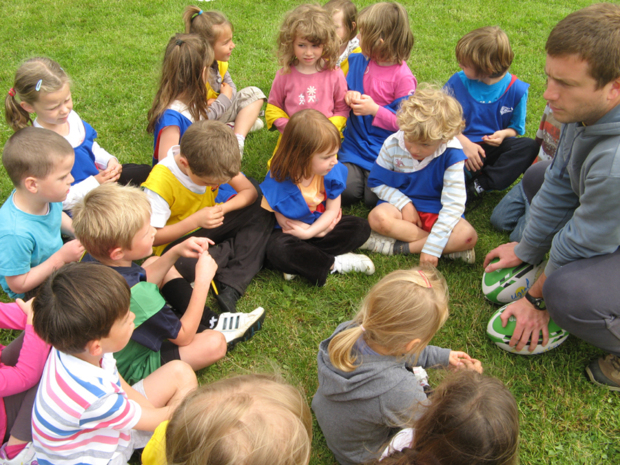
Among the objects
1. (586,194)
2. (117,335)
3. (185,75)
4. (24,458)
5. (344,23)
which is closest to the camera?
(117,335)

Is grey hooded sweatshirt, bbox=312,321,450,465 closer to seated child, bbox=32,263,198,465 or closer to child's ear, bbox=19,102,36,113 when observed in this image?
seated child, bbox=32,263,198,465

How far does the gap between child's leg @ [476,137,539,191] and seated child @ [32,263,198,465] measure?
301 cm

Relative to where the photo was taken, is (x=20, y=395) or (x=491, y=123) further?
(x=491, y=123)

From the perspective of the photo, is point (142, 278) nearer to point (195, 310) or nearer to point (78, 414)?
point (195, 310)

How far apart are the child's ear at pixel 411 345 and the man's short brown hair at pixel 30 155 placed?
86.6 inches

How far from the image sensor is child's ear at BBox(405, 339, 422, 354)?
75.3 inches

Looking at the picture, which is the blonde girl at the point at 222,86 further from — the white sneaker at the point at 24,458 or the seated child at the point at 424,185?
the white sneaker at the point at 24,458

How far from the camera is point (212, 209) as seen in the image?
3047mm

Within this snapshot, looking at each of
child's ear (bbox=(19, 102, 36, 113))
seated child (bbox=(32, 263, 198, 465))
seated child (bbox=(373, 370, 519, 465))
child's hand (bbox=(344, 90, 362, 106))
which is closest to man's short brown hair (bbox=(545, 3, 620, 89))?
seated child (bbox=(373, 370, 519, 465))

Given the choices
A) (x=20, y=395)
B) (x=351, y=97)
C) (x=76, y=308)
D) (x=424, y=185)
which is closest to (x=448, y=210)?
(x=424, y=185)

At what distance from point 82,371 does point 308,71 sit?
299cm

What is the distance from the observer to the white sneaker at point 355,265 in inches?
128

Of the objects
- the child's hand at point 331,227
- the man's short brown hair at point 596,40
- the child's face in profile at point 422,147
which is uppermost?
the man's short brown hair at point 596,40

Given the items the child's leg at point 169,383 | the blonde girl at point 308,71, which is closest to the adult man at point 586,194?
the child's leg at point 169,383
